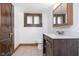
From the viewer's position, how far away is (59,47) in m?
2.25

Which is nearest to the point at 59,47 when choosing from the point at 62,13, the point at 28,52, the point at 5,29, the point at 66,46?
the point at 66,46

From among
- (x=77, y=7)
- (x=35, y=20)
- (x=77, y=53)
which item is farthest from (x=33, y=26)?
(x=77, y=53)

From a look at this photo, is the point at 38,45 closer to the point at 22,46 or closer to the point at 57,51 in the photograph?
the point at 22,46

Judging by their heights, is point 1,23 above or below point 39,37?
above

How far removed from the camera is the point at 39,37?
18.9 feet

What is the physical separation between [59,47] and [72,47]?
200 millimetres

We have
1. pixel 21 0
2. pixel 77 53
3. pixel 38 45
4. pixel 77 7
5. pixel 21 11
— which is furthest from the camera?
pixel 21 11

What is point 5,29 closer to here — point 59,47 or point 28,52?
point 28,52

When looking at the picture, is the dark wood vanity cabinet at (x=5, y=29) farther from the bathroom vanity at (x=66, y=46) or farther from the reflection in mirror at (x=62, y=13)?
the reflection in mirror at (x=62, y=13)

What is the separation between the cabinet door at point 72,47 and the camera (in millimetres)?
2174

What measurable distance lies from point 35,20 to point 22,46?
1177 mm

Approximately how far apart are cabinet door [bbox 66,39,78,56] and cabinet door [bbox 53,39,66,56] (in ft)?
0.20

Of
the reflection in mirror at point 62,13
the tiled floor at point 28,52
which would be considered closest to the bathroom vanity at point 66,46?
the reflection in mirror at point 62,13

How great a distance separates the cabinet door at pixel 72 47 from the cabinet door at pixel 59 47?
61 millimetres
